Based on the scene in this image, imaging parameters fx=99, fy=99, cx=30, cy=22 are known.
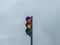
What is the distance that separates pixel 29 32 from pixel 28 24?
538 mm

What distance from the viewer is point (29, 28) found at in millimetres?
6570

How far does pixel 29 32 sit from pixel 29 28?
0.90ft

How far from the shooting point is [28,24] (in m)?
6.62

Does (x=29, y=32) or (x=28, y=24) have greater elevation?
(x=28, y=24)

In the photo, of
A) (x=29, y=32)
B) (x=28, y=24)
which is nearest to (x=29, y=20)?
(x=28, y=24)

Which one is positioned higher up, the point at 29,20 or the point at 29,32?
the point at 29,20

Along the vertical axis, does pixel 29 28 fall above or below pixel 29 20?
below

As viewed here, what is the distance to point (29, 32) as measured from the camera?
21.7ft

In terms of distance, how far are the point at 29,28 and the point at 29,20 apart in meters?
0.57

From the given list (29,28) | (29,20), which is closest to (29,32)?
(29,28)

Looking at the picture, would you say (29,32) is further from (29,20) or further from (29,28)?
(29,20)

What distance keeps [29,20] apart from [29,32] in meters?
0.82

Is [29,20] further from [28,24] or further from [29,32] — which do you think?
[29,32]

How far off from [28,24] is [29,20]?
32 centimetres
